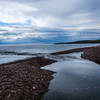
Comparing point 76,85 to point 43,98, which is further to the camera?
point 76,85

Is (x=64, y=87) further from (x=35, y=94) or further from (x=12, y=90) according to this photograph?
(x=12, y=90)

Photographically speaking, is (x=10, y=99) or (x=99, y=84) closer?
(x=10, y=99)

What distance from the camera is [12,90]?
12.3 metres

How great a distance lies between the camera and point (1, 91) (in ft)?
39.3

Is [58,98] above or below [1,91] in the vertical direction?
below

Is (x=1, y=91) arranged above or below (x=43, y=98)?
above

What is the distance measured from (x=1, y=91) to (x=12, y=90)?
105 cm

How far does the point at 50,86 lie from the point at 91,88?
197 inches

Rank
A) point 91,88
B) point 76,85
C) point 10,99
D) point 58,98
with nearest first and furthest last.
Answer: point 10,99 < point 58,98 < point 91,88 < point 76,85

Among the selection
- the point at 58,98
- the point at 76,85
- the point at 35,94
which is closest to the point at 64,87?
the point at 76,85

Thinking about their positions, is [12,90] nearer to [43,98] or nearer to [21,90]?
[21,90]

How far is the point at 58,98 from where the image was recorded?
39.0 ft

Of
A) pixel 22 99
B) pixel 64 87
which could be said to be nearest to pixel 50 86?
pixel 64 87

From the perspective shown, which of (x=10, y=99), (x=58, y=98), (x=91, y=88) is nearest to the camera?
(x=10, y=99)
